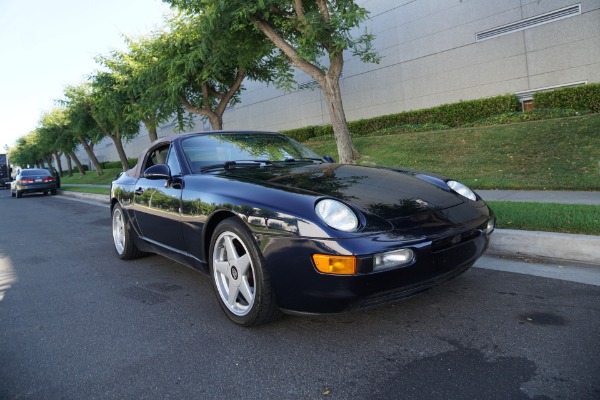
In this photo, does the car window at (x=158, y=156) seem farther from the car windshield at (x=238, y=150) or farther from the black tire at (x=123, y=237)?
the black tire at (x=123, y=237)

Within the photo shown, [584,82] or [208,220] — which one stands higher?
[584,82]

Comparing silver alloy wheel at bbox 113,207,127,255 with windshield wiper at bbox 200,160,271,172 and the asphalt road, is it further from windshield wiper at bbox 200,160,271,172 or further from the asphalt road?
windshield wiper at bbox 200,160,271,172

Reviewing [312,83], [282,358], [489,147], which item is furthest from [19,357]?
[312,83]

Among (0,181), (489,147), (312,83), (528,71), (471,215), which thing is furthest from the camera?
(0,181)

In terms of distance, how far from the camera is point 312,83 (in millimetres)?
22891

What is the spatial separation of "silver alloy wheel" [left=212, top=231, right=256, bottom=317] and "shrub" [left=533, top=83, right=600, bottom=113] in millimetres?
12896

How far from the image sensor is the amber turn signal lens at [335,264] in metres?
2.44

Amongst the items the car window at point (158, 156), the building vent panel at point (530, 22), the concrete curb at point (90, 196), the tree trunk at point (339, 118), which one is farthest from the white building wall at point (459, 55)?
the car window at point (158, 156)

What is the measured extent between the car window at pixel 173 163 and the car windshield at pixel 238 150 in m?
0.11

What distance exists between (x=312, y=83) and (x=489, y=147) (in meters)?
13.4

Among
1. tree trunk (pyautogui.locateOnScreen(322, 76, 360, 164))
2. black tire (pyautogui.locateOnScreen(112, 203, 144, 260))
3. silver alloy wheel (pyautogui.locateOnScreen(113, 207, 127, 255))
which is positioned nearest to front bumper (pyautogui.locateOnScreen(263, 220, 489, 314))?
black tire (pyautogui.locateOnScreen(112, 203, 144, 260))

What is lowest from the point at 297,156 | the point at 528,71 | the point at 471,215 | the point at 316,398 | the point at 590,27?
the point at 316,398

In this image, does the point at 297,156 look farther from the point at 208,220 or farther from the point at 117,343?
the point at 117,343

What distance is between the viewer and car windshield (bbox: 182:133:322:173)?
3.88 metres
